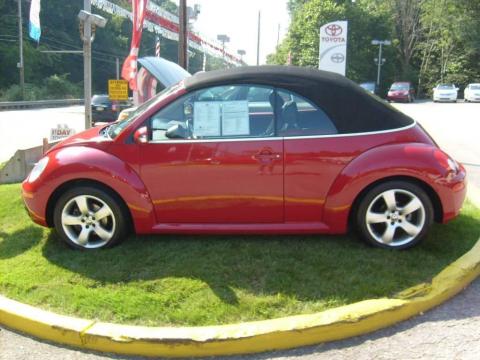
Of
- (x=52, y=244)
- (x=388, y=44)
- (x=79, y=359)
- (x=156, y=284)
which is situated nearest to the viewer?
(x=79, y=359)

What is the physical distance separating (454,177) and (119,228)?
291 cm

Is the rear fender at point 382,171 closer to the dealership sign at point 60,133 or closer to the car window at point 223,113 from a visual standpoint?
the car window at point 223,113

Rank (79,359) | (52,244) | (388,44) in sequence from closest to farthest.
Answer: (79,359) < (52,244) < (388,44)

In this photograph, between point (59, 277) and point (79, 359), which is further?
point (59, 277)

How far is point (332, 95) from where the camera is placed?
454 cm

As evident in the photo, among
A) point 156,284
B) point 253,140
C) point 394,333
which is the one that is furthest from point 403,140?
point 156,284

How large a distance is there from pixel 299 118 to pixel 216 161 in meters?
0.80

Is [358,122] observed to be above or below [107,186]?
above

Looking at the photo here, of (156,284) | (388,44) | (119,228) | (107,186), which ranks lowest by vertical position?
(156,284)

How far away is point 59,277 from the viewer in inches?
165

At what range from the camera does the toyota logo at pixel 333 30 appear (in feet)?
47.7

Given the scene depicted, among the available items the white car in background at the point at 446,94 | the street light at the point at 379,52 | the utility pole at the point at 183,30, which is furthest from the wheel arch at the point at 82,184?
the street light at the point at 379,52

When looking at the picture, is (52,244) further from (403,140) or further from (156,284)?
(403,140)

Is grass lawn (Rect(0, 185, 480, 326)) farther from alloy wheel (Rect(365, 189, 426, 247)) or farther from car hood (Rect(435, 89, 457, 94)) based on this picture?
car hood (Rect(435, 89, 457, 94))
